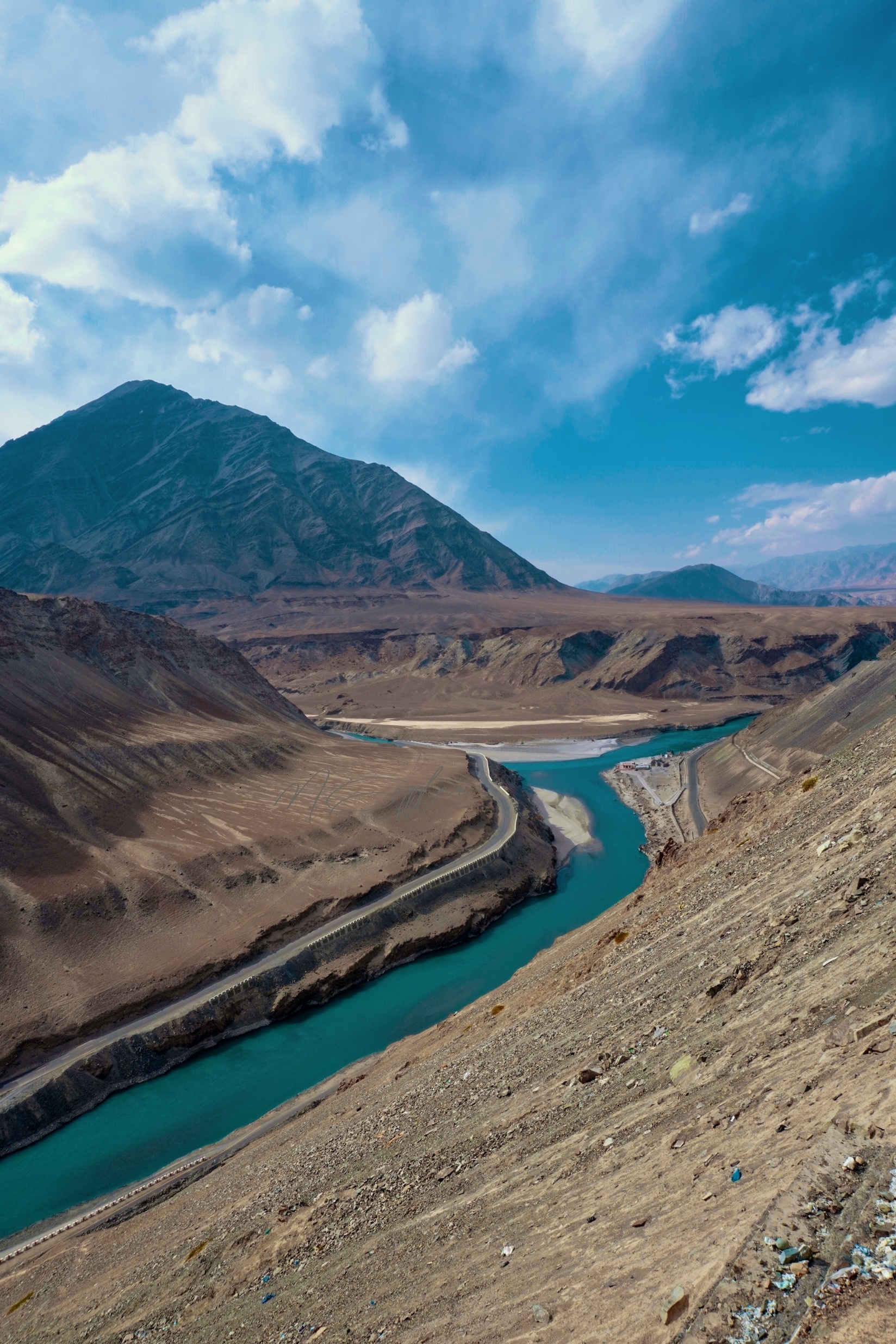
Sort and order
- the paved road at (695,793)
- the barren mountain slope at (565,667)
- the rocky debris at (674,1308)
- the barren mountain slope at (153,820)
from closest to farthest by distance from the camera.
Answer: the rocky debris at (674,1308)
the barren mountain slope at (153,820)
the paved road at (695,793)
the barren mountain slope at (565,667)

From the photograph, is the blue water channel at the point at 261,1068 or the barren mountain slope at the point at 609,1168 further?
the blue water channel at the point at 261,1068

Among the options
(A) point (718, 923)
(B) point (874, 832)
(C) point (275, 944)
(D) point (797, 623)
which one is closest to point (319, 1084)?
(C) point (275, 944)

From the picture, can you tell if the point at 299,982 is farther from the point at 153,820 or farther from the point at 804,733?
the point at 804,733

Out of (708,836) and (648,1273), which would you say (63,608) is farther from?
(648,1273)

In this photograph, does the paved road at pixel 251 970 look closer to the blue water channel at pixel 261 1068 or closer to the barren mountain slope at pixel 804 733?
the blue water channel at pixel 261 1068

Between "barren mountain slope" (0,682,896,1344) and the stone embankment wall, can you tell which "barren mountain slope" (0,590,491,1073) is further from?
"barren mountain slope" (0,682,896,1344)

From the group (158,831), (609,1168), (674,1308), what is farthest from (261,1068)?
(674,1308)

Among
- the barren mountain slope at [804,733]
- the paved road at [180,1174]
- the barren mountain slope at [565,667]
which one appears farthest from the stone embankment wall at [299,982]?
the barren mountain slope at [565,667]
